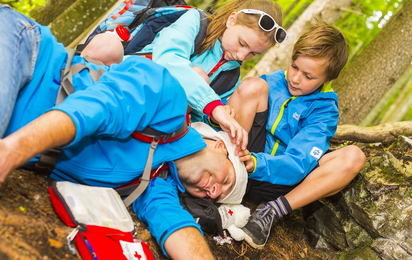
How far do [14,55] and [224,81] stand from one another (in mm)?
2048

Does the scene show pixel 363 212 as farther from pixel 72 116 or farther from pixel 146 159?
pixel 72 116

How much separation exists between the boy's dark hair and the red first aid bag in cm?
238

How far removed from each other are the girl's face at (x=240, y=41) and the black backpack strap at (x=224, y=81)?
0.77 ft

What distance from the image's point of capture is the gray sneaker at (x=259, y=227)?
9.47 feet

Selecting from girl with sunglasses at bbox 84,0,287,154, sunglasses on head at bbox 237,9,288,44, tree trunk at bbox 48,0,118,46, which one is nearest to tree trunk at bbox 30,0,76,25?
tree trunk at bbox 48,0,118,46

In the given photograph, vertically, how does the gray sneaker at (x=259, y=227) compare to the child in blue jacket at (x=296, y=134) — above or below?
below

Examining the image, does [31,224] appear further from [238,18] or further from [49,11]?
[49,11]

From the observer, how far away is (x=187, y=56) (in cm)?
295

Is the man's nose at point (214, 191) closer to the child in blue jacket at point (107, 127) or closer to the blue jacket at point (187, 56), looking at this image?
the child in blue jacket at point (107, 127)

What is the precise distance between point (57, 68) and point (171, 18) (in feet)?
4.55

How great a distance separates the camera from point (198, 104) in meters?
2.78

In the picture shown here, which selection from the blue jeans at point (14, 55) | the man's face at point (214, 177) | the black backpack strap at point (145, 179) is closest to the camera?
the blue jeans at point (14, 55)

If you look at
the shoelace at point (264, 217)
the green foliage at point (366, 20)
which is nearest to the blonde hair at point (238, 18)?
the shoelace at point (264, 217)

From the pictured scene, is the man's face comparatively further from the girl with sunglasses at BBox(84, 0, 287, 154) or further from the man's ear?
the man's ear
